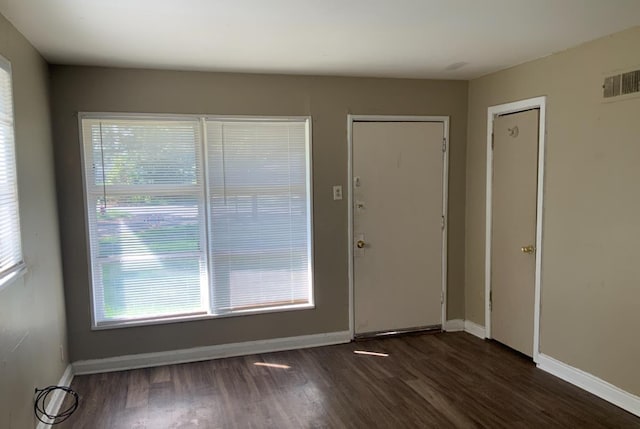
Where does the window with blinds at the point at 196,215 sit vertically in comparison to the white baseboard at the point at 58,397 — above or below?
above

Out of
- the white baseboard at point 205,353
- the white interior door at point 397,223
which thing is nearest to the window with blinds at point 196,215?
the white baseboard at point 205,353

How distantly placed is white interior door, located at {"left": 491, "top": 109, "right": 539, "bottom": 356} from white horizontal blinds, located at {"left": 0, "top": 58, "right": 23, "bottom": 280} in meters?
3.48

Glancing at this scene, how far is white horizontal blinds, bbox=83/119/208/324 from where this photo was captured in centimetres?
346

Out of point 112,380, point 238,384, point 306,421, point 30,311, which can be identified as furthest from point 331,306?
point 30,311

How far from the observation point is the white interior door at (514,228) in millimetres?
3547

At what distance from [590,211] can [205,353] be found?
10.2ft

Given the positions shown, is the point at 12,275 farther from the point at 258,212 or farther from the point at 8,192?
the point at 258,212

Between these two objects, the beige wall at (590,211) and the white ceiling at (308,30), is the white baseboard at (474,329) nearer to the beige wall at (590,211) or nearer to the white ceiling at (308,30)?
the beige wall at (590,211)

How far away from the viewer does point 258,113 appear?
12.3 ft

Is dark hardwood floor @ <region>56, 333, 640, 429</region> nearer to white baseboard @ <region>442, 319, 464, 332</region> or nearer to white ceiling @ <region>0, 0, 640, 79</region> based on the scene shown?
white baseboard @ <region>442, 319, 464, 332</region>

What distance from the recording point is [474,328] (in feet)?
14.0

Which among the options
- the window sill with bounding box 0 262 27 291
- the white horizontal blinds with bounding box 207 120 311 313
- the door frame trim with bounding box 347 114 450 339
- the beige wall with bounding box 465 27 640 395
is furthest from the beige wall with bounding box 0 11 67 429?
the beige wall with bounding box 465 27 640 395

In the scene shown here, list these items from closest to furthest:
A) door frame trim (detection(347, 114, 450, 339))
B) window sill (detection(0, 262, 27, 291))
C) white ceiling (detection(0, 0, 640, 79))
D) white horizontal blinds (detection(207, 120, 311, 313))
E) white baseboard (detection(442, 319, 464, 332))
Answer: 1. window sill (detection(0, 262, 27, 291))
2. white ceiling (detection(0, 0, 640, 79))
3. white horizontal blinds (detection(207, 120, 311, 313))
4. door frame trim (detection(347, 114, 450, 339))
5. white baseboard (detection(442, 319, 464, 332))

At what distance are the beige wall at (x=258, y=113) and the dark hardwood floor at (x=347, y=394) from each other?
260mm
